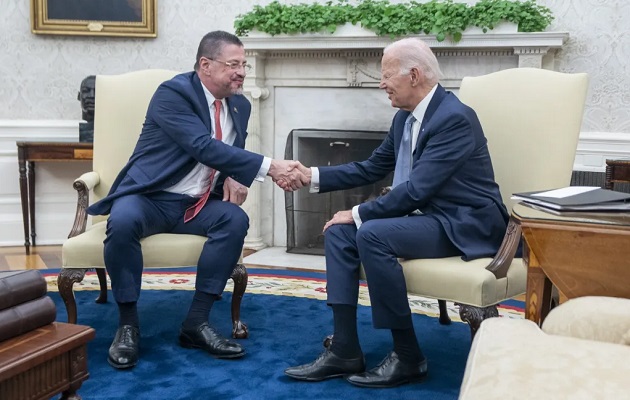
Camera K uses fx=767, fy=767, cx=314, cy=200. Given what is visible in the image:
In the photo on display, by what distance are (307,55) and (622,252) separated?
3347 millimetres

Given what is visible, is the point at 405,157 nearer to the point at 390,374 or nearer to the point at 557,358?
the point at 390,374

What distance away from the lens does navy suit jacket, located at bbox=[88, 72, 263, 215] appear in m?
3.12

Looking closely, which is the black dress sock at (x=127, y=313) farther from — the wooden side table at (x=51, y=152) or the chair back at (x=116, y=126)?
the wooden side table at (x=51, y=152)

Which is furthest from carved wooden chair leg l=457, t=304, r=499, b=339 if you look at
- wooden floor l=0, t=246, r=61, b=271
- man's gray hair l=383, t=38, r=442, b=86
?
wooden floor l=0, t=246, r=61, b=271

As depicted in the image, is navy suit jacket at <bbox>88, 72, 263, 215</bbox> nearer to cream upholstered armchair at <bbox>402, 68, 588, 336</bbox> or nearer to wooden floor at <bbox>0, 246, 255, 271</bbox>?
cream upholstered armchair at <bbox>402, 68, 588, 336</bbox>

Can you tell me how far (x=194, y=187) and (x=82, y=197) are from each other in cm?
52

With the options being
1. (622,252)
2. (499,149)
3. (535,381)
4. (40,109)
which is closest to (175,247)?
(499,149)

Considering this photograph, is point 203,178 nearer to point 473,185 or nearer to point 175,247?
point 175,247

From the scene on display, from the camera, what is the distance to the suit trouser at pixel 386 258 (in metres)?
2.58

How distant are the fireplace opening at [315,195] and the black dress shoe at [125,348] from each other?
2.26 meters

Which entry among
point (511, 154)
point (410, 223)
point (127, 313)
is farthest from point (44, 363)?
point (511, 154)

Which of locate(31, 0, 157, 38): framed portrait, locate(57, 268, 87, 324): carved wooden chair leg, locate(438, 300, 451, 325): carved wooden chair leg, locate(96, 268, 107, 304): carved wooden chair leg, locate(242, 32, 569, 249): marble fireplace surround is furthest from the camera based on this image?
locate(31, 0, 157, 38): framed portrait

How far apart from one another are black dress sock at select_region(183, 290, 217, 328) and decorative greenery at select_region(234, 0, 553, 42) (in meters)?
2.21

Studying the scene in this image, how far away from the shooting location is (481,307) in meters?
2.50
